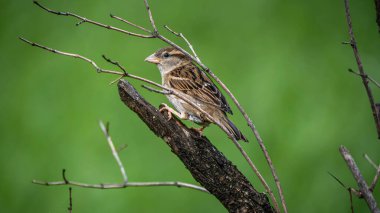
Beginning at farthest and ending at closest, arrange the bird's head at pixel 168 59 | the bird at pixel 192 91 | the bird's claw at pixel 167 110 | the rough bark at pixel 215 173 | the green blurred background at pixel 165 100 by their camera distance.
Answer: the green blurred background at pixel 165 100 → the bird's head at pixel 168 59 → the bird at pixel 192 91 → the bird's claw at pixel 167 110 → the rough bark at pixel 215 173

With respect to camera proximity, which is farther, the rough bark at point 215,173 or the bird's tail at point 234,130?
the bird's tail at point 234,130

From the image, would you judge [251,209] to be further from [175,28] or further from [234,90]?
[175,28]

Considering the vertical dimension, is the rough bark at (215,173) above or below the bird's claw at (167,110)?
below

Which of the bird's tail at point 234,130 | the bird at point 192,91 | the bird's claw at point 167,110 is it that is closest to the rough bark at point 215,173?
the bird's claw at point 167,110

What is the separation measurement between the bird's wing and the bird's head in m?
0.12

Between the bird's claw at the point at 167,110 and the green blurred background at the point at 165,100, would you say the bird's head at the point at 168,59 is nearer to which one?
the bird's claw at the point at 167,110

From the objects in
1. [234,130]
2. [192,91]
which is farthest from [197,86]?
[234,130]

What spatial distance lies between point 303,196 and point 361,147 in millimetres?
939

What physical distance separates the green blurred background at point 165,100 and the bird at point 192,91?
5.23ft

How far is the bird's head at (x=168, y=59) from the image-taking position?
4484 mm

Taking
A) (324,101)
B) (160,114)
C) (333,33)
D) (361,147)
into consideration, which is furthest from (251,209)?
(333,33)

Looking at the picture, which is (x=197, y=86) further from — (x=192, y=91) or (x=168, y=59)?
(x=168, y=59)

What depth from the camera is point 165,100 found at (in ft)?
18.9

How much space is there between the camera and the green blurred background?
18.8 feet
